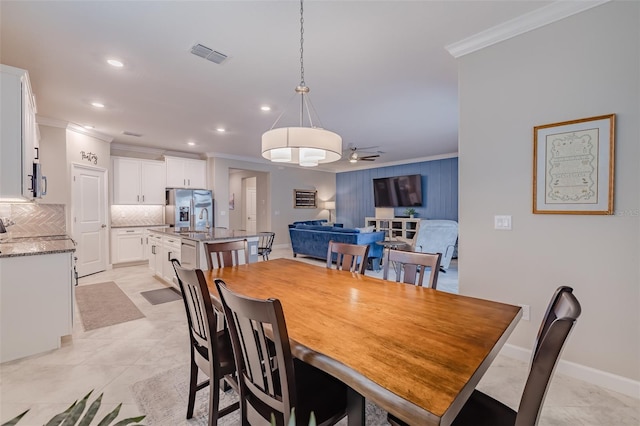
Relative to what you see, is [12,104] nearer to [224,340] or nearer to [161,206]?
[224,340]

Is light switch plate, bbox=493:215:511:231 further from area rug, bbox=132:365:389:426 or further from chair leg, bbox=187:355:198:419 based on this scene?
chair leg, bbox=187:355:198:419

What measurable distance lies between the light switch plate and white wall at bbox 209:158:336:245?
6.30 metres

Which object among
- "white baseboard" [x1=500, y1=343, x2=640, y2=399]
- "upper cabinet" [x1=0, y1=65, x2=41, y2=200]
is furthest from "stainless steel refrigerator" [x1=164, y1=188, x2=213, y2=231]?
"white baseboard" [x1=500, y1=343, x2=640, y2=399]

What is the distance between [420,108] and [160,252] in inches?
182

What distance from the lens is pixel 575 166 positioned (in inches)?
84.0

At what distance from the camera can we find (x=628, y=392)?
Answer: 6.53ft

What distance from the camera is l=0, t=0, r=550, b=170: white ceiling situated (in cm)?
218

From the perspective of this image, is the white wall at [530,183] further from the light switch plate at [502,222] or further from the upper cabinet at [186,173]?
the upper cabinet at [186,173]

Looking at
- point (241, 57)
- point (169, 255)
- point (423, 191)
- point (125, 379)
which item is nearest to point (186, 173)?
point (169, 255)

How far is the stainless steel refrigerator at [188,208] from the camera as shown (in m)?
6.46

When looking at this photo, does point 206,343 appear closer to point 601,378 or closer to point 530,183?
point 530,183

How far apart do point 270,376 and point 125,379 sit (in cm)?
178

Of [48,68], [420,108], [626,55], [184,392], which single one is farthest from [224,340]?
[420,108]

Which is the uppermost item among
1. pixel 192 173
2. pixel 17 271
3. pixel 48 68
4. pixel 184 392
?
pixel 48 68
